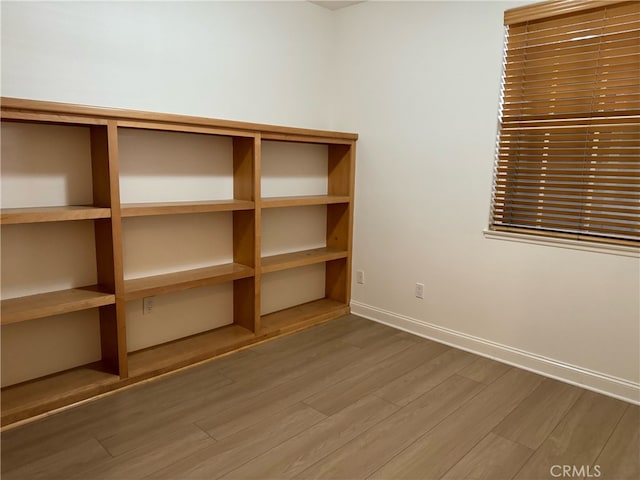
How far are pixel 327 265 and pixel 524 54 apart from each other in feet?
7.11

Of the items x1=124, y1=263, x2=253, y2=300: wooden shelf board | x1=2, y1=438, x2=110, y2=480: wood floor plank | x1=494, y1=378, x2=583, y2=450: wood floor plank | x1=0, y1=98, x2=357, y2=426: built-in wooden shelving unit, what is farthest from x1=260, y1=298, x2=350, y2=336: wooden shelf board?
x1=494, y1=378, x2=583, y2=450: wood floor plank

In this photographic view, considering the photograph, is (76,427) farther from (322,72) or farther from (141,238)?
(322,72)

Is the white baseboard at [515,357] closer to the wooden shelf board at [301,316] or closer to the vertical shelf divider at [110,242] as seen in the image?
the wooden shelf board at [301,316]

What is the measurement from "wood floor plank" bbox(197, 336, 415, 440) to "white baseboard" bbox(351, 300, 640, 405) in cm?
26

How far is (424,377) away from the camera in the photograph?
2.73 m

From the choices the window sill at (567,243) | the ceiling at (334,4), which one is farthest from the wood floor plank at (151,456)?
the ceiling at (334,4)

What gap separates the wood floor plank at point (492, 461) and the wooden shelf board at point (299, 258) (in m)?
1.71

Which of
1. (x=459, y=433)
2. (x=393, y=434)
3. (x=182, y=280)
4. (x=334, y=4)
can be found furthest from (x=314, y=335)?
(x=334, y=4)

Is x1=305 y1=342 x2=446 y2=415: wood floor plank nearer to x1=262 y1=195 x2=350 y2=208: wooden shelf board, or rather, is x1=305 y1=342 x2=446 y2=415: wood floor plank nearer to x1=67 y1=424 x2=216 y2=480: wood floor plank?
x1=67 y1=424 x2=216 y2=480: wood floor plank

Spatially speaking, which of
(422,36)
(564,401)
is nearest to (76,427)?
(564,401)

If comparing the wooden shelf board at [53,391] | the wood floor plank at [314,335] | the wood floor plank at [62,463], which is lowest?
the wood floor plank at [62,463]

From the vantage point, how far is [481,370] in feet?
9.32

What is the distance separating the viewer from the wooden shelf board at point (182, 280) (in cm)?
253

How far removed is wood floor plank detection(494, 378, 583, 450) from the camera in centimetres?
215
